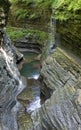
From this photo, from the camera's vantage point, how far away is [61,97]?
25.6ft

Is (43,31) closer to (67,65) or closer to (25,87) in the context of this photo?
(25,87)

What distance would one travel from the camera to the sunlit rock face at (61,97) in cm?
689

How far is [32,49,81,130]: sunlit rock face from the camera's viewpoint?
6895mm

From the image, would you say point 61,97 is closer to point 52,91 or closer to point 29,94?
point 52,91

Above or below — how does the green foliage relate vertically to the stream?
below

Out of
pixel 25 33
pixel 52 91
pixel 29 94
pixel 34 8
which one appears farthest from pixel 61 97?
pixel 34 8

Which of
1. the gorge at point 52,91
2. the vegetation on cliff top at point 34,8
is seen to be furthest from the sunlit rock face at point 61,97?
the vegetation on cliff top at point 34,8

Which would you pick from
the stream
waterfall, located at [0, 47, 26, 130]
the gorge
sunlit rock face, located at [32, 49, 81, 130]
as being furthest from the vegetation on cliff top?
the stream

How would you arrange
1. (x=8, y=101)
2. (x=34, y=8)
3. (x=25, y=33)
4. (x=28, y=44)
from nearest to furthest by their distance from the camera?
(x=8, y=101) → (x=28, y=44) → (x=25, y=33) → (x=34, y=8)

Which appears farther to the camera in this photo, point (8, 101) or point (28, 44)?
point (28, 44)

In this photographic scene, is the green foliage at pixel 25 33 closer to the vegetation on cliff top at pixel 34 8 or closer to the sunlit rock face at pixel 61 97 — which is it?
the vegetation on cliff top at pixel 34 8

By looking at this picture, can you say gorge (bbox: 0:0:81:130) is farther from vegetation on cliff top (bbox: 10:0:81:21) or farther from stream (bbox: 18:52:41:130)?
vegetation on cliff top (bbox: 10:0:81:21)

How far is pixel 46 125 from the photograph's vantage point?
754 cm

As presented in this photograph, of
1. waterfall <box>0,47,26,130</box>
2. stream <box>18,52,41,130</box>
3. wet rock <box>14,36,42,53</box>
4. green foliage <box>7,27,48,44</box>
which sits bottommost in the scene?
wet rock <box>14,36,42,53</box>
